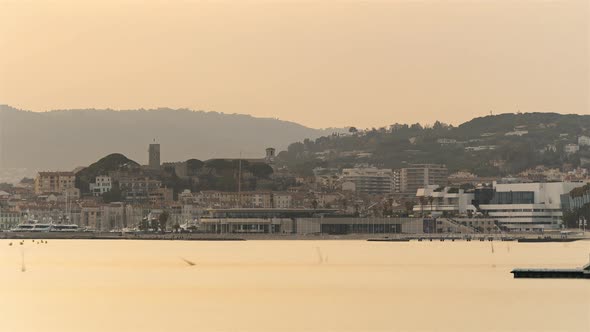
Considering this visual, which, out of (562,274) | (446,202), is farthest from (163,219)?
(562,274)

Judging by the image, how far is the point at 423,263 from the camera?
78.1 m

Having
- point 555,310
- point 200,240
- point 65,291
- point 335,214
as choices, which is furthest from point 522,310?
point 335,214

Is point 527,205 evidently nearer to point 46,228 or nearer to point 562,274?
point 46,228

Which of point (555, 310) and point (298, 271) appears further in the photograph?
point (298, 271)

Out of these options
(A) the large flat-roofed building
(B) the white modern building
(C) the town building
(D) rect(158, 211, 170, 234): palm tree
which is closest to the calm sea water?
(A) the large flat-roofed building

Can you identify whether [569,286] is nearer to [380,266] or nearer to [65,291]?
[65,291]

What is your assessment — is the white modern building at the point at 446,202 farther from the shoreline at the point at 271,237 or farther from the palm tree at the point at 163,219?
the palm tree at the point at 163,219

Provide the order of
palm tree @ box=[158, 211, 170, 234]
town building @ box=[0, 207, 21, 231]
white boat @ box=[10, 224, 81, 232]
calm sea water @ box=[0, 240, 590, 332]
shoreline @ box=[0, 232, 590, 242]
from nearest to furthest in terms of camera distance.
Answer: calm sea water @ box=[0, 240, 590, 332] < shoreline @ box=[0, 232, 590, 242] < white boat @ box=[10, 224, 81, 232] < palm tree @ box=[158, 211, 170, 234] < town building @ box=[0, 207, 21, 231]

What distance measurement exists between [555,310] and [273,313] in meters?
7.58

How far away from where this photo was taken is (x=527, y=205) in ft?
546

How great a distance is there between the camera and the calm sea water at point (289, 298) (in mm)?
38594

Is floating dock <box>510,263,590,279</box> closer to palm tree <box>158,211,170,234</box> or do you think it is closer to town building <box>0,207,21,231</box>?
palm tree <box>158,211,170,234</box>

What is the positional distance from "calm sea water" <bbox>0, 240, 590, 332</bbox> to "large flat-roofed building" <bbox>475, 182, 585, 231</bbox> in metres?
90.3

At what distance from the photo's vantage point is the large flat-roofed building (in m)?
166
